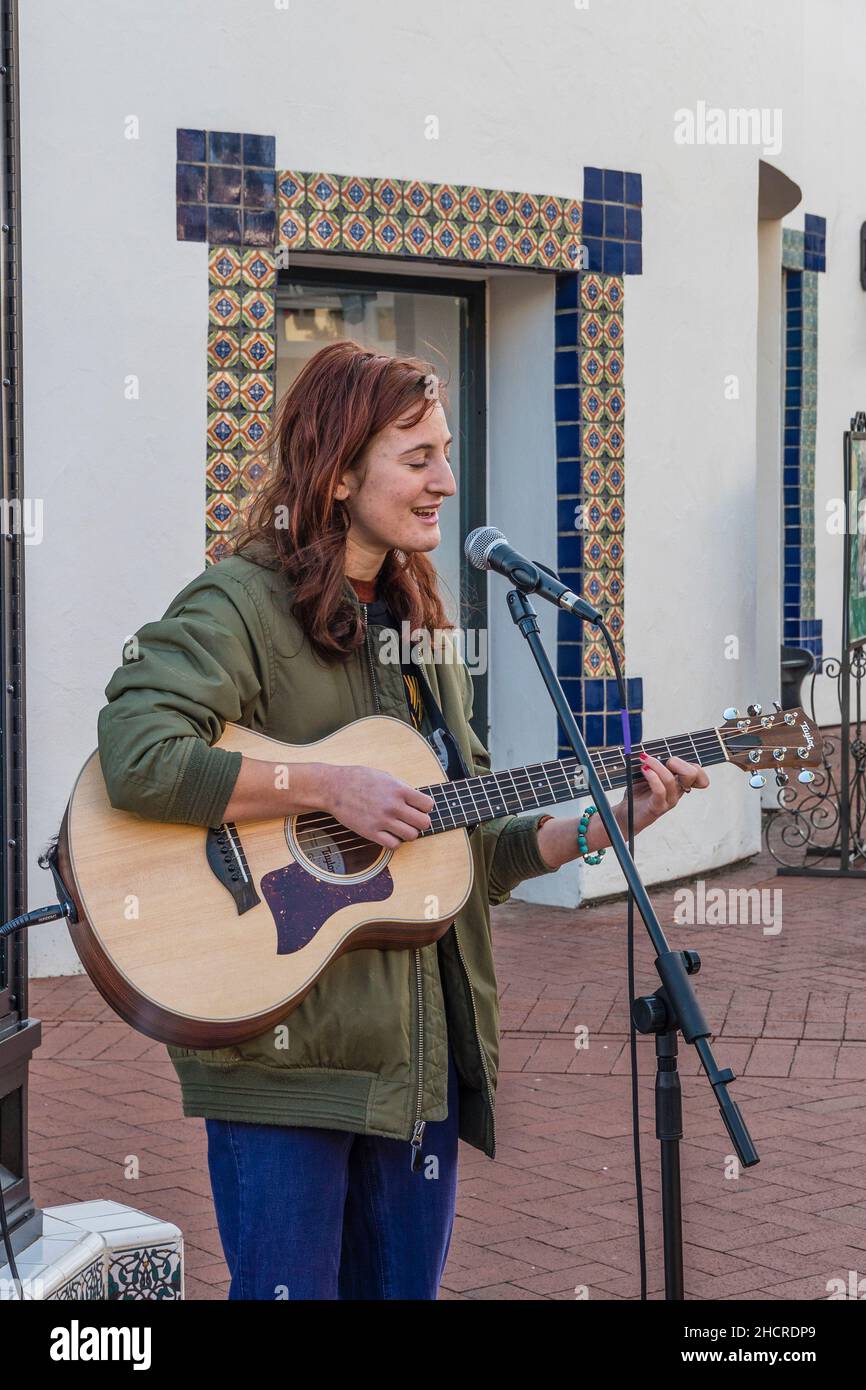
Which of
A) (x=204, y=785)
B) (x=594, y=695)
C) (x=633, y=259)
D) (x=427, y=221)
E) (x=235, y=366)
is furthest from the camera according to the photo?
(x=633, y=259)

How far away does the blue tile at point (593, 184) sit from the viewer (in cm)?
792

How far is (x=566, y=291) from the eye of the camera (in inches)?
312

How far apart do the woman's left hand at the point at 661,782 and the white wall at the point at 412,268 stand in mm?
4141

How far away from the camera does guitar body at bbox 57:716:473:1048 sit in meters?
2.55

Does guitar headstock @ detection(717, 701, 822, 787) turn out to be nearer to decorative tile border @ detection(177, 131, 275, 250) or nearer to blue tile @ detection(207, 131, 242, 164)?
decorative tile border @ detection(177, 131, 275, 250)

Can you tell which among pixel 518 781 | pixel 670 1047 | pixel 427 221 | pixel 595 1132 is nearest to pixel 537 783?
pixel 518 781

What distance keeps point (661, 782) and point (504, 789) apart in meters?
0.26

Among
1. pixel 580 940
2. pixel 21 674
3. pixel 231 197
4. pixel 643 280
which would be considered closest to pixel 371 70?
pixel 231 197

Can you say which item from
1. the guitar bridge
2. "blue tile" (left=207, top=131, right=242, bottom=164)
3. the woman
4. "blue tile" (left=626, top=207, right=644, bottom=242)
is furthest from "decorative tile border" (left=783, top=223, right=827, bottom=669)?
the guitar bridge

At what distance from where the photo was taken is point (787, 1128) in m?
5.08

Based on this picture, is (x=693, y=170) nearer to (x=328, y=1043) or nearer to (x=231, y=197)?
(x=231, y=197)

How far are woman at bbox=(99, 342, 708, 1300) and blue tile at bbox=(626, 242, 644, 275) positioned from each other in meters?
5.55

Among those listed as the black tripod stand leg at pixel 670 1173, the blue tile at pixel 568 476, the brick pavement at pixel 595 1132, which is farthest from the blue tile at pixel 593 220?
the black tripod stand leg at pixel 670 1173

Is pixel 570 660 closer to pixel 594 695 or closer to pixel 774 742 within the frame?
pixel 594 695
